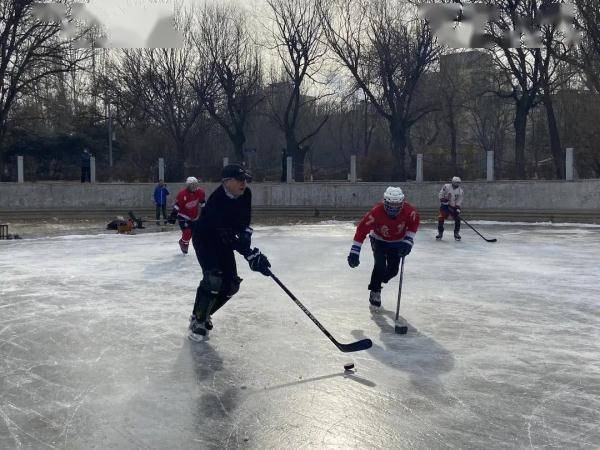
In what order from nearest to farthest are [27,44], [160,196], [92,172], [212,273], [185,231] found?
[212,273]
[185,231]
[160,196]
[92,172]
[27,44]

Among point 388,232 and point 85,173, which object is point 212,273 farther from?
point 85,173

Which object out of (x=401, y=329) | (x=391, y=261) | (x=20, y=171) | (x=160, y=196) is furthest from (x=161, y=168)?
(x=401, y=329)

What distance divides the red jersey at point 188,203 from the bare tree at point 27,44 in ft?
58.0

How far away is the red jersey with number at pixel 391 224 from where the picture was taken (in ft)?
23.2

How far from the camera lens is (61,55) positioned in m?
26.9

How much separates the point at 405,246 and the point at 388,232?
285 mm

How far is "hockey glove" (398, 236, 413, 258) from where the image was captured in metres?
6.95

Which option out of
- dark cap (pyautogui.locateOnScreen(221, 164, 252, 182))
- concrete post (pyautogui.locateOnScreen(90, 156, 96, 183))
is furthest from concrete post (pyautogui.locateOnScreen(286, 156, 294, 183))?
dark cap (pyautogui.locateOnScreen(221, 164, 252, 182))

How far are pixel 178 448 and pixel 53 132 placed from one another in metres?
34.5

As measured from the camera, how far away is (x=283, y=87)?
118ft

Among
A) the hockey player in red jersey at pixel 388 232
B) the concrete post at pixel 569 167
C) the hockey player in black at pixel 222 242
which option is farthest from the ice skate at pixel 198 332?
the concrete post at pixel 569 167

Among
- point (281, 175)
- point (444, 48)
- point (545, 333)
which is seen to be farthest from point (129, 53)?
point (545, 333)

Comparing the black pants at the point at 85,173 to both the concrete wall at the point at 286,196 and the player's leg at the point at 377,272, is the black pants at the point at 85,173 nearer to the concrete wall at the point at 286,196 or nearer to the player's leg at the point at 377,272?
the concrete wall at the point at 286,196

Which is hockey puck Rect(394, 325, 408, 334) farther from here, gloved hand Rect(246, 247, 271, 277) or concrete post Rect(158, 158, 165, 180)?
concrete post Rect(158, 158, 165, 180)
